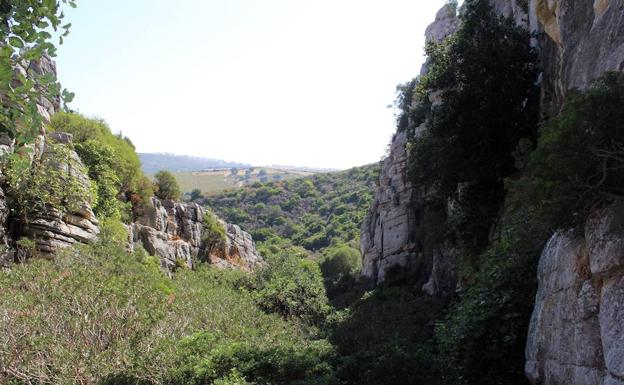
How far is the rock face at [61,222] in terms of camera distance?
64.5 feet

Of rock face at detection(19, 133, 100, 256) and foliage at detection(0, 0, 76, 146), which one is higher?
foliage at detection(0, 0, 76, 146)

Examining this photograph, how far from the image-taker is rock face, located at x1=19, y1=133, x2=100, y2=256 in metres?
19.7

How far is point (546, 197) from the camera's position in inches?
254

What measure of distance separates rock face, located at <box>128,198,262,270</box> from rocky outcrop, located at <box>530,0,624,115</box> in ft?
76.0

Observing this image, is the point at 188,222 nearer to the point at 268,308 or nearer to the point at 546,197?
the point at 268,308

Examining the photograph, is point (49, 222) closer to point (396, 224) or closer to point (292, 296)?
point (292, 296)

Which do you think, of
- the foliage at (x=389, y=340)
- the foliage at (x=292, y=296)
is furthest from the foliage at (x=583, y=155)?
the foliage at (x=292, y=296)

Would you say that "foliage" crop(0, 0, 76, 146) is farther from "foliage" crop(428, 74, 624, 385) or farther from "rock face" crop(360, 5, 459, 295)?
"rock face" crop(360, 5, 459, 295)

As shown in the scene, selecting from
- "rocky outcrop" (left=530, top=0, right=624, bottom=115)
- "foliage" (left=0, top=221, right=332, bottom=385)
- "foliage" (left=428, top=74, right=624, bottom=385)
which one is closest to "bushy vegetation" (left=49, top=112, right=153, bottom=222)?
"foliage" (left=0, top=221, right=332, bottom=385)

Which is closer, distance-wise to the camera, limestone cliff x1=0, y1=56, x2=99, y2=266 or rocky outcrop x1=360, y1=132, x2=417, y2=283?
limestone cliff x1=0, y1=56, x2=99, y2=266

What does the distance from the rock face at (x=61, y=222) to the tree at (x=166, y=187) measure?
15.1 m

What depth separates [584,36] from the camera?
9.63 meters

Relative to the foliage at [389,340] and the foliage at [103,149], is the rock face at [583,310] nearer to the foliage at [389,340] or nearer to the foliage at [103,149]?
the foliage at [389,340]

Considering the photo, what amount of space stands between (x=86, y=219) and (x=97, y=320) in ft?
38.6
